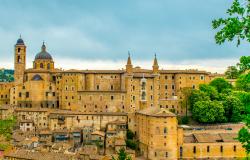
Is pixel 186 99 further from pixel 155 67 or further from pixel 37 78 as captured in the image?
pixel 37 78

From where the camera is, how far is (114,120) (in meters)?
64.9

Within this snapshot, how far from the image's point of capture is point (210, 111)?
2559 inches

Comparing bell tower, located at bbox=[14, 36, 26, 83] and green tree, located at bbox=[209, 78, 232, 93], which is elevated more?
bell tower, located at bbox=[14, 36, 26, 83]

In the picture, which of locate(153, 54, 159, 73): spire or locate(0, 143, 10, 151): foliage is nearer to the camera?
locate(0, 143, 10, 151): foliage

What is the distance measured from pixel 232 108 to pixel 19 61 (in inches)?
1505

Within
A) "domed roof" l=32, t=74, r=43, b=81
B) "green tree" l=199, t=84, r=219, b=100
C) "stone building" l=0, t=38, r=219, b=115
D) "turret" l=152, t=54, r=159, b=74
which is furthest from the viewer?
"domed roof" l=32, t=74, r=43, b=81

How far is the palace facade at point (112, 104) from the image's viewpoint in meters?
57.4

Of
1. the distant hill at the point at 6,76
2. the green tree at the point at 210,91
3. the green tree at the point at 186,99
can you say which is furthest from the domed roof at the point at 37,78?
the distant hill at the point at 6,76

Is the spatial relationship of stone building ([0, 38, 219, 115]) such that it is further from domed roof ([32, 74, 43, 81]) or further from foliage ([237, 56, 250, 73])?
foliage ([237, 56, 250, 73])

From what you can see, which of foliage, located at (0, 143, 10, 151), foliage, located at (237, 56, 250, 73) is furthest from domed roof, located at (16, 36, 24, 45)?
foliage, located at (237, 56, 250, 73)

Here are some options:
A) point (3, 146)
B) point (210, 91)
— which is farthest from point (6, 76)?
point (3, 146)

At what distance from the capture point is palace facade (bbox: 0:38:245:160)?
2259 inches

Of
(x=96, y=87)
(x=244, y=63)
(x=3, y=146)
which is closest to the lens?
(x=244, y=63)

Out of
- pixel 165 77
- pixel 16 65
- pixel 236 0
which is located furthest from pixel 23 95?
pixel 236 0
